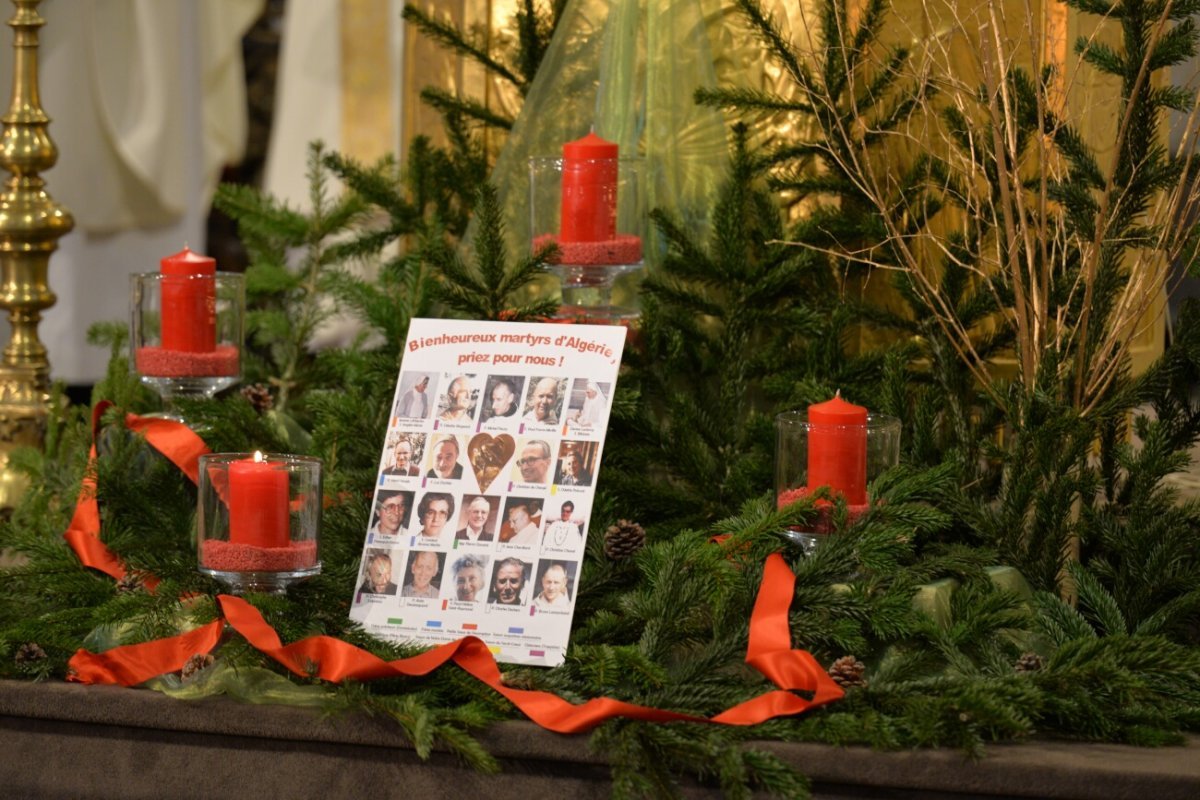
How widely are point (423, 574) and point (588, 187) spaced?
36 cm

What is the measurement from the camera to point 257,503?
0.99 metres

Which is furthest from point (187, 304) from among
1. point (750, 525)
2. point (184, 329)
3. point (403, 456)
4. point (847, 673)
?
point (847, 673)

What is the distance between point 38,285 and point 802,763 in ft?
3.43

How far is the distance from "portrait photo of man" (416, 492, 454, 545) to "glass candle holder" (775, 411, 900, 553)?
0.25m

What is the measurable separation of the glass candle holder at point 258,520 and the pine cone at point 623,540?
0.22m

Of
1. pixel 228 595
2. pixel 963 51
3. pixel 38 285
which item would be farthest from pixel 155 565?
pixel 963 51

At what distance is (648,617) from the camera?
39.9 inches

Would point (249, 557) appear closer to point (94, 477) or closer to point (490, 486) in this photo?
point (490, 486)

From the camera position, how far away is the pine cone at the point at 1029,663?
974 mm

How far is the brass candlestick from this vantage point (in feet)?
4.97

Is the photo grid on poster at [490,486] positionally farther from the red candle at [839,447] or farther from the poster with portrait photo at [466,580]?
the red candle at [839,447]

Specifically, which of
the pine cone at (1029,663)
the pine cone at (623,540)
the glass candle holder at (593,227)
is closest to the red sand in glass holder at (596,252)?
the glass candle holder at (593,227)

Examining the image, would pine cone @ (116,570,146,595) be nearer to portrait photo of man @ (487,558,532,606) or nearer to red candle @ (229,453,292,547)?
red candle @ (229,453,292,547)

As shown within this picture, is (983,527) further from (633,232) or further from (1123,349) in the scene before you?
(633,232)
